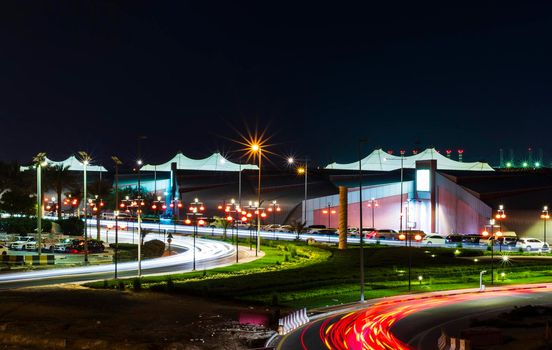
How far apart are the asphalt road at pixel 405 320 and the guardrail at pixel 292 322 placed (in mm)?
378

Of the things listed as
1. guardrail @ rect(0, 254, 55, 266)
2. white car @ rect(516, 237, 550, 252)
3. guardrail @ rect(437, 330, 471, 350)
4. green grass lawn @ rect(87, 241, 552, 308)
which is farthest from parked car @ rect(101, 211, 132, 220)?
guardrail @ rect(437, 330, 471, 350)

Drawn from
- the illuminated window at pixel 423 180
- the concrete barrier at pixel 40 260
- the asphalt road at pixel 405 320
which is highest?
the illuminated window at pixel 423 180

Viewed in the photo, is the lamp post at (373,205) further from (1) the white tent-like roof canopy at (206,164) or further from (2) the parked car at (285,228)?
(1) the white tent-like roof canopy at (206,164)

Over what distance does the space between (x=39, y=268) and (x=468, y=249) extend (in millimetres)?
37433

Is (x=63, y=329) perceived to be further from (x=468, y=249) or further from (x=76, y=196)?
(x=76, y=196)

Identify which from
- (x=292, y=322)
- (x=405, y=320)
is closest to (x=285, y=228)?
(x=405, y=320)

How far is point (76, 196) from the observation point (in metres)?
84.6

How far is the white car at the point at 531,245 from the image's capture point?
228ft

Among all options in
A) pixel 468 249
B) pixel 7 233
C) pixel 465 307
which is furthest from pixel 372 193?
pixel 465 307

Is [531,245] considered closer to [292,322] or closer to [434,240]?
[434,240]

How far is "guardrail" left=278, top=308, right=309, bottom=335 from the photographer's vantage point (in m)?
28.4

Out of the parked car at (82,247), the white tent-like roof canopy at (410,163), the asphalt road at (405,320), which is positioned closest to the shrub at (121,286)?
the asphalt road at (405,320)

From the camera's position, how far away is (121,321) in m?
31.0

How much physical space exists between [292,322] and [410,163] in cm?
9777
